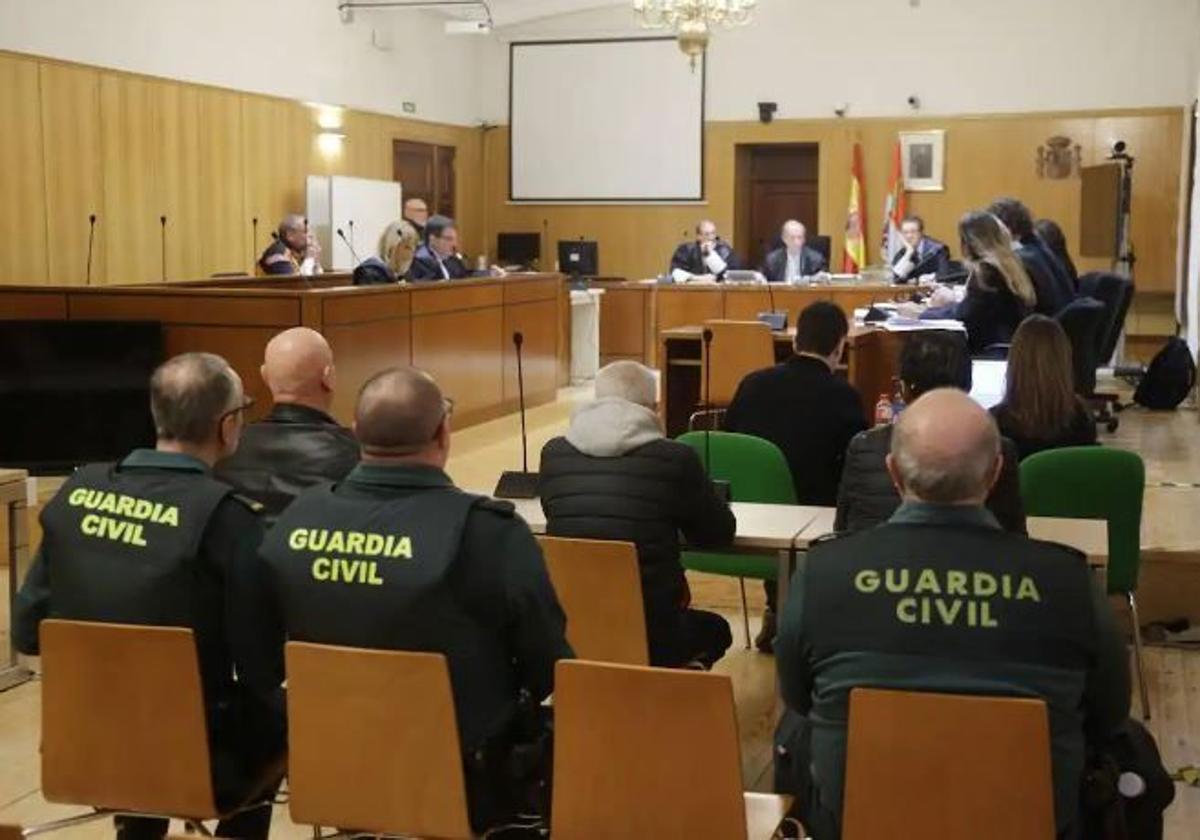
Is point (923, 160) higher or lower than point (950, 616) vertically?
higher

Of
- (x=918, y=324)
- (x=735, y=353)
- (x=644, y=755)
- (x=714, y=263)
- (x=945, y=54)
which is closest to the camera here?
(x=644, y=755)

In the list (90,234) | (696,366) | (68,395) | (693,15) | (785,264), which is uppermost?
(693,15)

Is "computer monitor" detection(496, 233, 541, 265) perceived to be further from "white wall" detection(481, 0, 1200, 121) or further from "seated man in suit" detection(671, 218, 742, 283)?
"seated man in suit" detection(671, 218, 742, 283)

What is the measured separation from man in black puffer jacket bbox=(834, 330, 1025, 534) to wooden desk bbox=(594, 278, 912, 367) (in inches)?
241

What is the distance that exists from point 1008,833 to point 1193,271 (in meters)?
10.5

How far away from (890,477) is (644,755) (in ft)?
4.50

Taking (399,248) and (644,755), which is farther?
(399,248)

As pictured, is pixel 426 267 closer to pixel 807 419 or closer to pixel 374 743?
pixel 807 419

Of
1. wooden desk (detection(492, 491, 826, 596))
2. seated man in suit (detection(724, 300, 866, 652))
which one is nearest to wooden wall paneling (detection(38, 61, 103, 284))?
seated man in suit (detection(724, 300, 866, 652))

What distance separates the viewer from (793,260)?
44.2 ft

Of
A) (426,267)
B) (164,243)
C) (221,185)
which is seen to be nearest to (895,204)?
(426,267)

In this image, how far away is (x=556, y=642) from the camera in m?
2.66

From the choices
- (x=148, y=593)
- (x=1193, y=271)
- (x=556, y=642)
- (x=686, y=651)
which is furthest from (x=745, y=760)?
(x=1193, y=271)

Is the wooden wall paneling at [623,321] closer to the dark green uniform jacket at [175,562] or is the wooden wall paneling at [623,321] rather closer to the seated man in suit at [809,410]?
the seated man in suit at [809,410]
